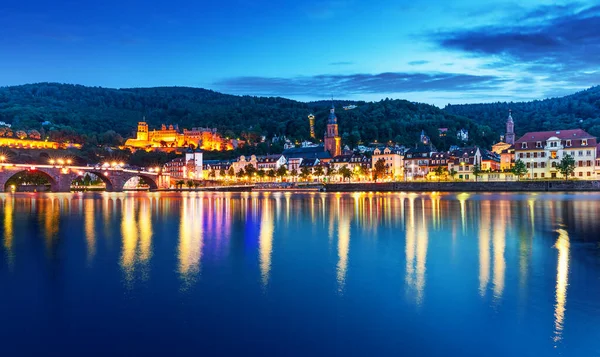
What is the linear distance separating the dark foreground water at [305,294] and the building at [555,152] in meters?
51.0

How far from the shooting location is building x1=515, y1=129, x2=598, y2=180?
223 ft

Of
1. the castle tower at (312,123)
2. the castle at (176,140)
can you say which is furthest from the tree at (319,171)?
the castle tower at (312,123)

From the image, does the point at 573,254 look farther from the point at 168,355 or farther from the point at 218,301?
the point at 168,355

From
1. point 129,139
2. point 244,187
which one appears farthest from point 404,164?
point 129,139

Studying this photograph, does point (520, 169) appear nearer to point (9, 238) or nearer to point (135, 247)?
point (135, 247)

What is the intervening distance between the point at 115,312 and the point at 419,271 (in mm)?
7861

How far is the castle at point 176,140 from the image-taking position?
165m

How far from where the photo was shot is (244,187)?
314 feet

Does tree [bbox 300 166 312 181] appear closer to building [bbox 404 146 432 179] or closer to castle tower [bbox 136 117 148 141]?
building [bbox 404 146 432 179]

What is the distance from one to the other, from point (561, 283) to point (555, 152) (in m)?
63.3

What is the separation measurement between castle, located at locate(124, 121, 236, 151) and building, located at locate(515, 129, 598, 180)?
103 metres

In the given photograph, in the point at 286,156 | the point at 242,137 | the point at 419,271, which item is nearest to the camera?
the point at 419,271

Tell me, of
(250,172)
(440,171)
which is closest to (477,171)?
(440,171)

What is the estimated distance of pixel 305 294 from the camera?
39.7 feet
